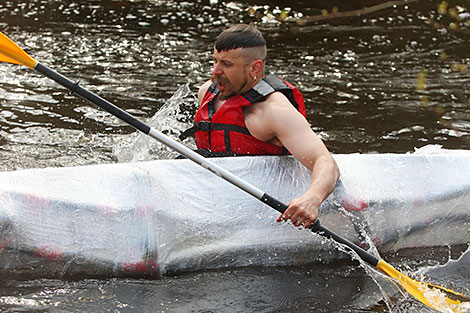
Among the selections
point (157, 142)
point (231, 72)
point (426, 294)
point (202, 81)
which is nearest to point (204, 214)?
point (231, 72)

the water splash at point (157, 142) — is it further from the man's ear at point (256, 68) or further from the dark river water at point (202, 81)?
the man's ear at point (256, 68)

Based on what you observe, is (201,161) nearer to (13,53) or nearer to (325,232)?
(325,232)

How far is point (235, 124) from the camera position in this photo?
3.48m

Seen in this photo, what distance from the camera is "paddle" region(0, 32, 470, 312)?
2994 mm

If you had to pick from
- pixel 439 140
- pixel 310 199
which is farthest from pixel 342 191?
pixel 439 140

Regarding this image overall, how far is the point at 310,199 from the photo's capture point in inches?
120

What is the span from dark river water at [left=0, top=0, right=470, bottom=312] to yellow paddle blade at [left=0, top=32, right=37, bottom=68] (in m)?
0.98

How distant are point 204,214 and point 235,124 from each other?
51 cm

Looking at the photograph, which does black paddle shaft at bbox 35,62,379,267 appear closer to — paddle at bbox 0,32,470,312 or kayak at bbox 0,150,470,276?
paddle at bbox 0,32,470,312

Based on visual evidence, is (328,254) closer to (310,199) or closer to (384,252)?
(384,252)

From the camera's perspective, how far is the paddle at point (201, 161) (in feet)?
9.82

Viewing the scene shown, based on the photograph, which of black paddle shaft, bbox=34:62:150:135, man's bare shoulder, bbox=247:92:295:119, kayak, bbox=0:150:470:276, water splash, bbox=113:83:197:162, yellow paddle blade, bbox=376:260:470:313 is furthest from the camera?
water splash, bbox=113:83:197:162

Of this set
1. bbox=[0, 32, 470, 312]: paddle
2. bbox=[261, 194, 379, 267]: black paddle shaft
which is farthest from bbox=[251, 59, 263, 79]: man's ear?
bbox=[261, 194, 379, 267]: black paddle shaft

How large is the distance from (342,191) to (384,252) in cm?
48
